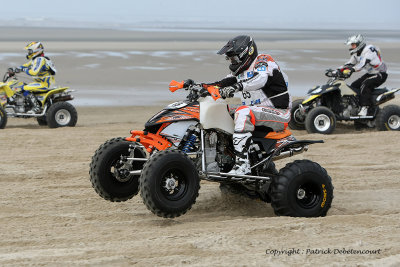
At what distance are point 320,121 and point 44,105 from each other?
227 inches

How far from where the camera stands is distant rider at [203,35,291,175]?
6.34 m

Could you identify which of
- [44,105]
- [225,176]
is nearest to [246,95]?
[225,176]

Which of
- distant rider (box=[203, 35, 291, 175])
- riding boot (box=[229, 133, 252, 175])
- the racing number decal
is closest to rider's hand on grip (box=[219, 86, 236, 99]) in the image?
distant rider (box=[203, 35, 291, 175])

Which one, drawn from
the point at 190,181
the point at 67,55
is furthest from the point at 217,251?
the point at 67,55

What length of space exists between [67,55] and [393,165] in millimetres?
24067

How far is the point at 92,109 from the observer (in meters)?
16.4

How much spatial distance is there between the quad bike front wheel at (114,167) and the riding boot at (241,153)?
935 millimetres

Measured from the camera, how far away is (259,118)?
6.51 meters

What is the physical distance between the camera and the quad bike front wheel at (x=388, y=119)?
42.9 feet

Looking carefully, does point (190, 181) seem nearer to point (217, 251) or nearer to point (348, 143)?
point (217, 251)

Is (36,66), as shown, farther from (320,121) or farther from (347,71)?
(347,71)

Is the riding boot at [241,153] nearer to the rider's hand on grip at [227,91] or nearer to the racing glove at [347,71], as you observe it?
the rider's hand on grip at [227,91]

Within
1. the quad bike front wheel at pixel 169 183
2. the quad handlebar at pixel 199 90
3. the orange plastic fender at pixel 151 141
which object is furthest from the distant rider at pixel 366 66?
the quad bike front wheel at pixel 169 183

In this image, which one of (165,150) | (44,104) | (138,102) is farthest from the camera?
(138,102)
